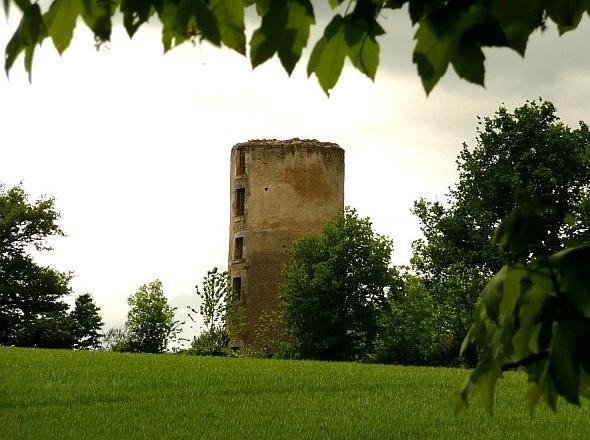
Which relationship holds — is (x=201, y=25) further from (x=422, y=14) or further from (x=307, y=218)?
(x=307, y=218)

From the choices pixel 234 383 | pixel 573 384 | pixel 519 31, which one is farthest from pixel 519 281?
pixel 234 383

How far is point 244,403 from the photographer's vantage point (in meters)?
16.5

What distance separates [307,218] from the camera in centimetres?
4931

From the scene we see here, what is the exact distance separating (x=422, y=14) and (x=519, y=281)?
75 centimetres

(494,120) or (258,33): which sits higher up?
(494,120)

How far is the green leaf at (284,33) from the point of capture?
97.4 inches

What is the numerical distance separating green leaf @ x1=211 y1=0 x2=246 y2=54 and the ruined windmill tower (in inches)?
1804

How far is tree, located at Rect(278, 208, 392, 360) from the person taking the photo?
142ft

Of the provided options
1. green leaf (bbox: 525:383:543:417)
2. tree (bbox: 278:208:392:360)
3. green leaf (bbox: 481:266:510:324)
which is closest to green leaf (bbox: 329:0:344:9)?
green leaf (bbox: 481:266:510:324)

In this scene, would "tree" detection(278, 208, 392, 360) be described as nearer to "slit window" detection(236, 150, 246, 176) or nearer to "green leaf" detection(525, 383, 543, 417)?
"slit window" detection(236, 150, 246, 176)

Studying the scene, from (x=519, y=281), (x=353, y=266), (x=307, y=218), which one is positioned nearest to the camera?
(x=519, y=281)

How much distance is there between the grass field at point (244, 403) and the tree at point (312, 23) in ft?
37.1

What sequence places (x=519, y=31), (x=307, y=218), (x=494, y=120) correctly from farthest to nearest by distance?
(x=307, y=218), (x=494, y=120), (x=519, y=31)

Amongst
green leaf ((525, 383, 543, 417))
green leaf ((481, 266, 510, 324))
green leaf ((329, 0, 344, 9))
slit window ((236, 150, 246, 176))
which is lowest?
green leaf ((525, 383, 543, 417))
